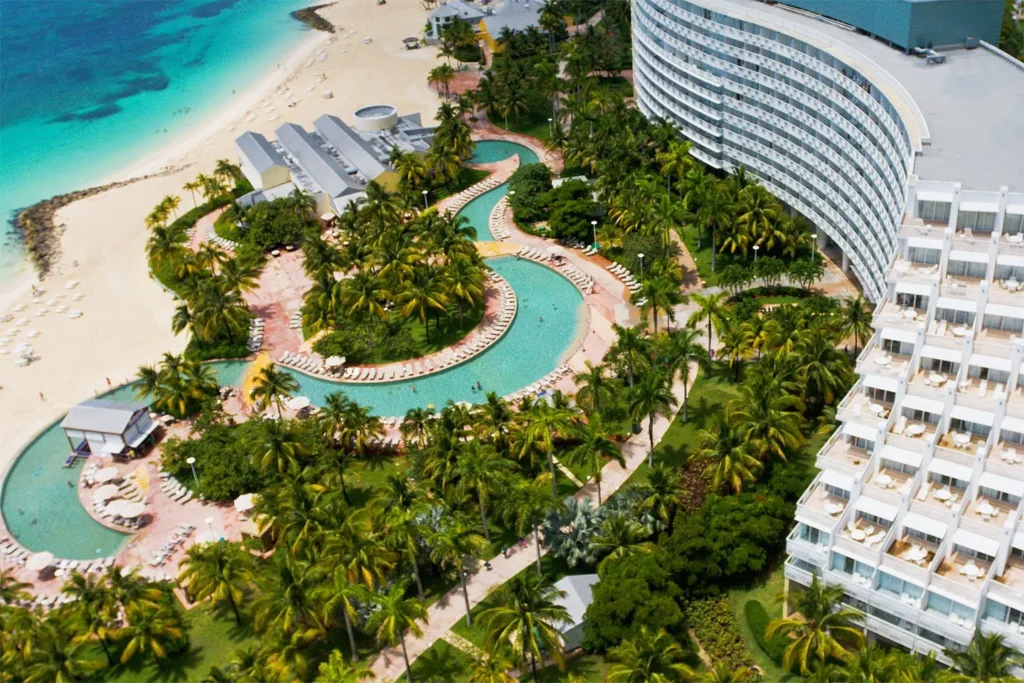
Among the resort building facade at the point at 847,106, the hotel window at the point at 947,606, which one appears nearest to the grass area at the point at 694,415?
the resort building facade at the point at 847,106

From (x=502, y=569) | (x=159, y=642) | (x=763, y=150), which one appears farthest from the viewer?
(x=763, y=150)

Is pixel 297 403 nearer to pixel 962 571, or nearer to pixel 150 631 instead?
pixel 150 631

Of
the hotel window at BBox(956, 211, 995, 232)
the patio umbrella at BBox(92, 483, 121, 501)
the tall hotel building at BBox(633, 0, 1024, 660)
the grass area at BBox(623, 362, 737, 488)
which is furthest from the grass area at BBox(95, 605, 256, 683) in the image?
the hotel window at BBox(956, 211, 995, 232)

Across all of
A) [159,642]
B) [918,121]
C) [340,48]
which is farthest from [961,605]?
[340,48]

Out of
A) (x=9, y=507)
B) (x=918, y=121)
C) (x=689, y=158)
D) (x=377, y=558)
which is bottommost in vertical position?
(x=9, y=507)

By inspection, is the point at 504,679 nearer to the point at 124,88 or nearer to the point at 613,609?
the point at 613,609

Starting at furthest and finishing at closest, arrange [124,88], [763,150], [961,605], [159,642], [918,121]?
[124,88] < [763,150] < [918,121] < [159,642] < [961,605]

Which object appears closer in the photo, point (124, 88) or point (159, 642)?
point (159, 642)

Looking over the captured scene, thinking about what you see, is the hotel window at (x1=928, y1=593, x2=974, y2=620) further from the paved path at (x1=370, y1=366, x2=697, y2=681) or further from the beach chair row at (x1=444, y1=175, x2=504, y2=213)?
the beach chair row at (x1=444, y1=175, x2=504, y2=213)
